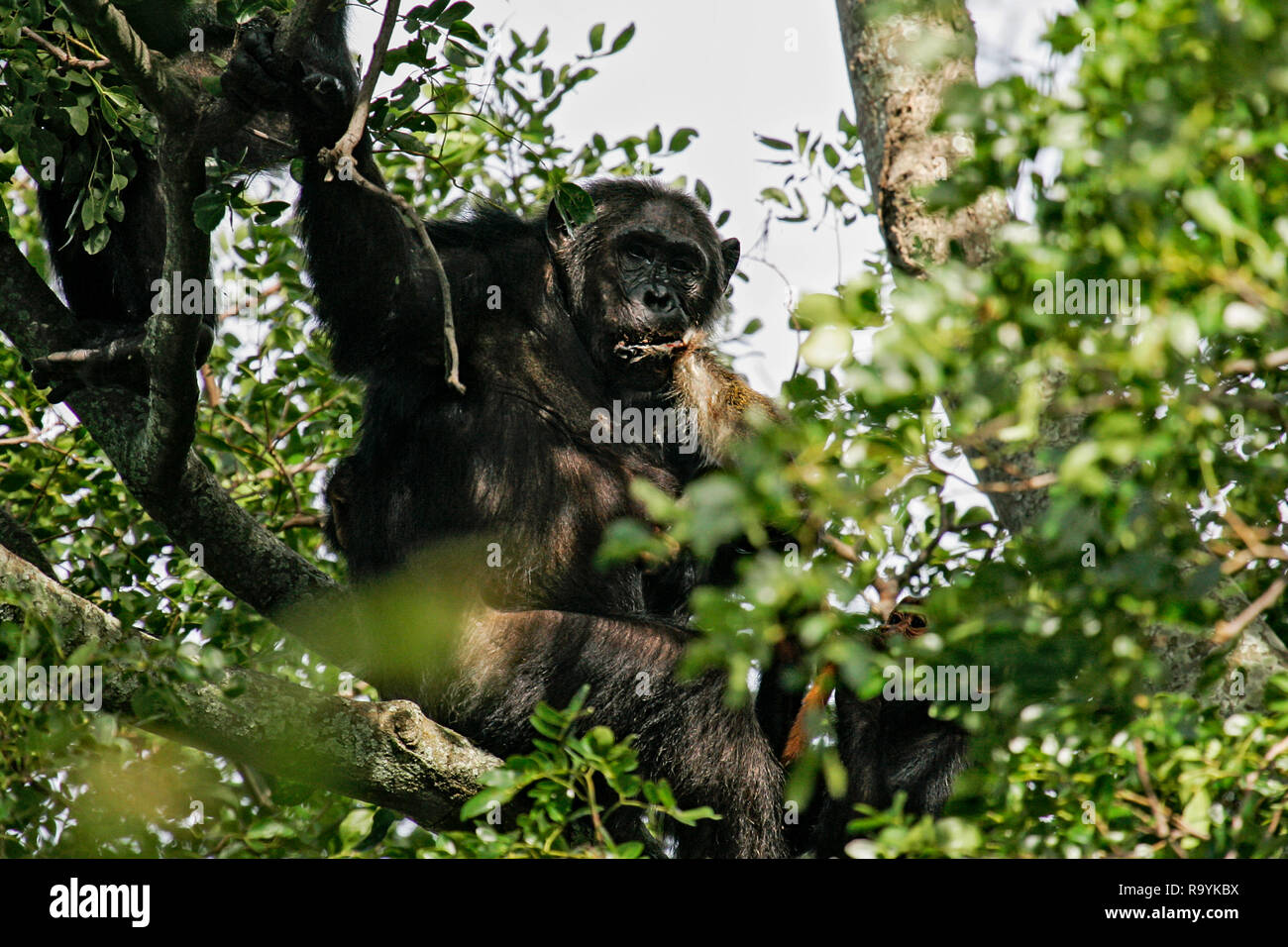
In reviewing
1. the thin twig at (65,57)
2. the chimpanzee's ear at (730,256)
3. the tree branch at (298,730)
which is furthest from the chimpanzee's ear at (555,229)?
the tree branch at (298,730)

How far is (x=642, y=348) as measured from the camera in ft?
20.2

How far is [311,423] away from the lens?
761 cm

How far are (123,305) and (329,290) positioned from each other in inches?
55.1

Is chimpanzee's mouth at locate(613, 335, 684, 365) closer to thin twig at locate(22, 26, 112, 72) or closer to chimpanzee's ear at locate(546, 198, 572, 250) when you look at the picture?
chimpanzee's ear at locate(546, 198, 572, 250)

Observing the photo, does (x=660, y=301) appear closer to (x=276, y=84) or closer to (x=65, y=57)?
(x=276, y=84)

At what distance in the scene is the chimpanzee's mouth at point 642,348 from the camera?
611cm

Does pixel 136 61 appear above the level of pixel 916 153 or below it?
above

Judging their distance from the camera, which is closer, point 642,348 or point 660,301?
point 642,348

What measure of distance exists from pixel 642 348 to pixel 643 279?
582mm

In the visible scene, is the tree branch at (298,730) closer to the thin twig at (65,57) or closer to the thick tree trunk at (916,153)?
the thin twig at (65,57)

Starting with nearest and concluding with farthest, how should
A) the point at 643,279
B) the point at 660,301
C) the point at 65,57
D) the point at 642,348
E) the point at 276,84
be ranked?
the point at 276,84
the point at 65,57
the point at 642,348
the point at 660,301
the point at 643,279

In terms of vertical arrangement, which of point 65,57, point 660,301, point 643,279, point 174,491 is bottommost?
point 174,491

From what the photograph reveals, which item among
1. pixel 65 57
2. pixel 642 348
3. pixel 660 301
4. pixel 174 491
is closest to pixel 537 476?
pixel 642 348

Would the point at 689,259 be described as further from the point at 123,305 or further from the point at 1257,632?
the point at 1257,632
